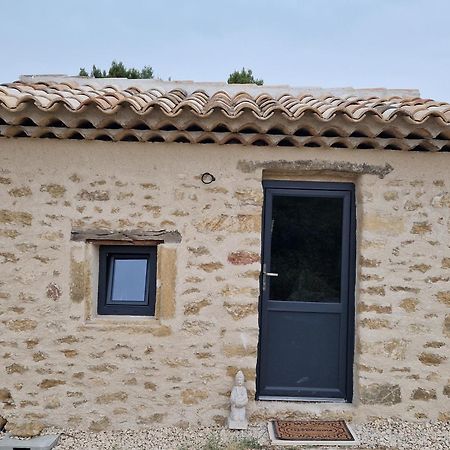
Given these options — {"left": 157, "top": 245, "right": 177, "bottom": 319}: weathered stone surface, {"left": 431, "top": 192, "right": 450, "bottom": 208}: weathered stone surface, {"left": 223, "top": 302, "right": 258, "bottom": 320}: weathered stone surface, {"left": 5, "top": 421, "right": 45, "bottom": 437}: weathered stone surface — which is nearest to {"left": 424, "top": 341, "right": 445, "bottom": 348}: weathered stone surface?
{"left": 431, "top": 192, "right": 450, "bottom": 208}: weathered stone surface

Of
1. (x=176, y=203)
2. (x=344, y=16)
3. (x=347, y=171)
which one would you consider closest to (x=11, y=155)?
(x=176, y=203)

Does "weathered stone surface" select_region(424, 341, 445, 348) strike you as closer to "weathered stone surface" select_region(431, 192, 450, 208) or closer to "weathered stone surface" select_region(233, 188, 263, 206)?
"weathered stone surface" select_region(431, 192, 450, 208)

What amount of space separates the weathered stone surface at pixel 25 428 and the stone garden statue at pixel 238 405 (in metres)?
1.57

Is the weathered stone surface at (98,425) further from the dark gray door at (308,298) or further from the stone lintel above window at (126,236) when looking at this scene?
the stone lintel above window at (126,236)

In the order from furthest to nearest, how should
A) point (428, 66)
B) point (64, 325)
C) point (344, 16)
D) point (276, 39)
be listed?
point (276, 39)
point (344, 16)
point (428, 66)
point (64, 325)

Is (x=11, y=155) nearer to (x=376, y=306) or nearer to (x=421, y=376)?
(x=376, y=306)

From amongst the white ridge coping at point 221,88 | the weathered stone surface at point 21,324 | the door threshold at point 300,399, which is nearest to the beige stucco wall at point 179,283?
the weathered stone surface at point 21,324

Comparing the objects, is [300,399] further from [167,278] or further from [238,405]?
[167,278]

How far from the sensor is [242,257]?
424 cm

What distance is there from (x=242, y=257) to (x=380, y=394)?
5.37 feet

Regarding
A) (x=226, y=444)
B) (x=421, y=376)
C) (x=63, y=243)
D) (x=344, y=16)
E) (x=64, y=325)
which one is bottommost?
(x=226, y=444)

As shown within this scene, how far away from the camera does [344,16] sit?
1555 cm

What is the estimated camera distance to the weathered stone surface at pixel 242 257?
13.9 ft

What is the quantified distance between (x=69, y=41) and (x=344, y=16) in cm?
843
